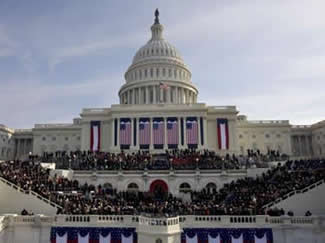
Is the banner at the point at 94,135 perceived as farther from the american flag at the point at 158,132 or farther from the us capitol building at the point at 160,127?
the american flag at the point at 158,132

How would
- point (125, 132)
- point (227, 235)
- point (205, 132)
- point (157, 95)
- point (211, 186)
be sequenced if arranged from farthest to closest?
point (157, 95) < point (205, 132) < point (125, 132) < point (211, 186) < point (227, 235)

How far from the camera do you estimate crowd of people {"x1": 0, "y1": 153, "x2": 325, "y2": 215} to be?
92.8 ft

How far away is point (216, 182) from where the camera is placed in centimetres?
4553

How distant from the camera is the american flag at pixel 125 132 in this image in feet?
228

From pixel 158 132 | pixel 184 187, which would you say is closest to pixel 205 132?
pixel 158 132

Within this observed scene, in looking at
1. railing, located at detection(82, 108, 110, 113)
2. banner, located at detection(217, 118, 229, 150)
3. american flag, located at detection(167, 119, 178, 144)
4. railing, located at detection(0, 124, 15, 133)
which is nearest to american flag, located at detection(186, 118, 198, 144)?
american flag, located at detection(167, 119, 178, 144)

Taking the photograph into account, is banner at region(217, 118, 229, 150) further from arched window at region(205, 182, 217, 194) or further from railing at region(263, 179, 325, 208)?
railing at region(263, 179, 325, 208)

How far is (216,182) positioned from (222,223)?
1978 centimetres

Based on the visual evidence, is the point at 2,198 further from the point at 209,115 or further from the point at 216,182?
the point at 209,115

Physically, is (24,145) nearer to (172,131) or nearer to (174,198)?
(172,131)

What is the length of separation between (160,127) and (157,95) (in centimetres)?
2062

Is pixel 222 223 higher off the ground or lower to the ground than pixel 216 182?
lower

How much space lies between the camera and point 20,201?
3281 cm

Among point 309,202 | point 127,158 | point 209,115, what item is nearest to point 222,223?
point 309,202
